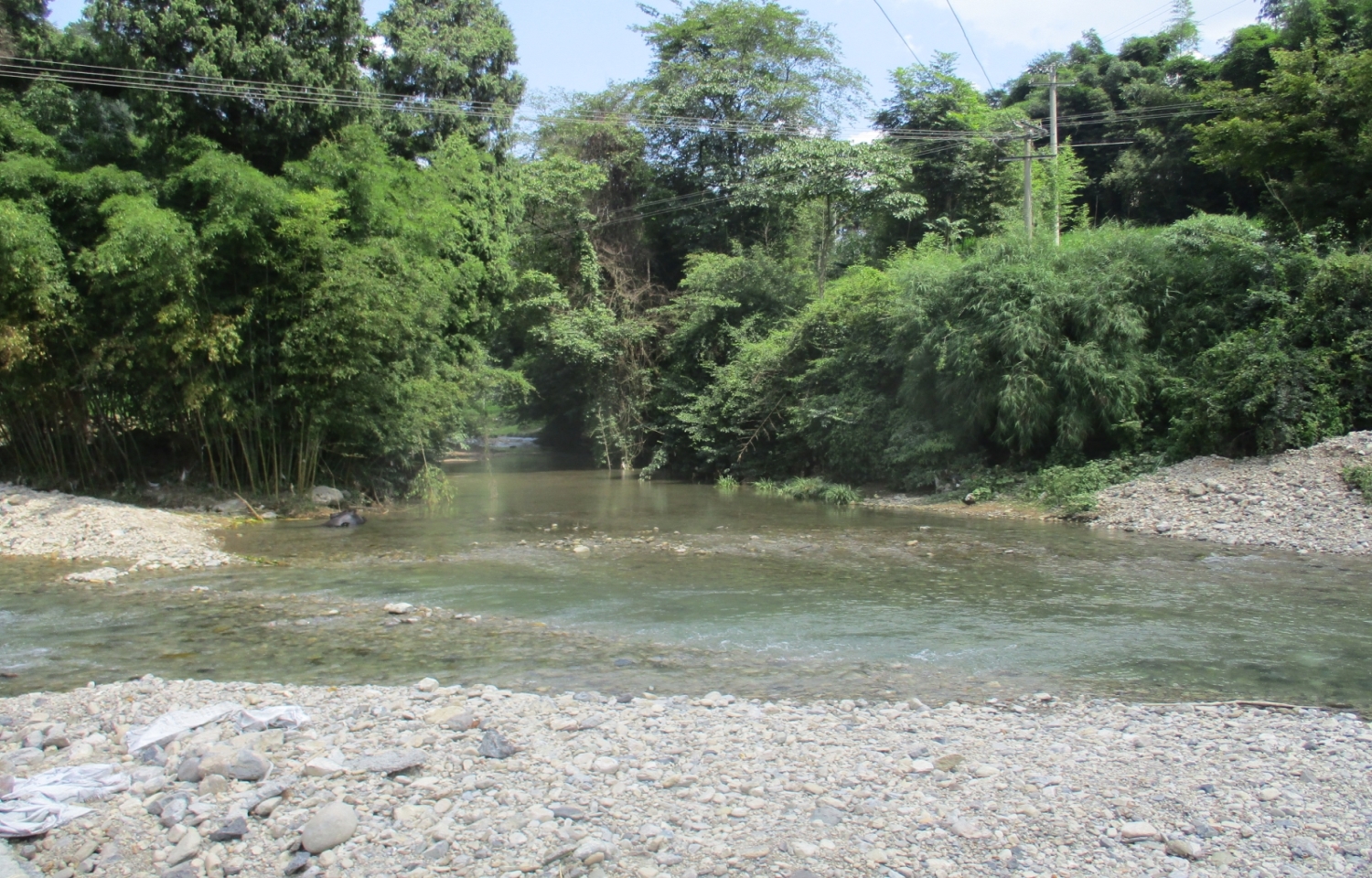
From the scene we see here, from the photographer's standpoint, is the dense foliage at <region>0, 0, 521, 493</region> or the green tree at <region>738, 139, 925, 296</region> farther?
the green tree at <region>738, 139, 925, 296</region>

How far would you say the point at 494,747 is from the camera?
5.37 meters

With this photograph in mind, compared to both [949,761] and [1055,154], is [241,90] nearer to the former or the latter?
[949,761]

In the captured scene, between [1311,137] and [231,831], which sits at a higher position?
[1311,137]

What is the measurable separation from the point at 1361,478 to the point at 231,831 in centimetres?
1493

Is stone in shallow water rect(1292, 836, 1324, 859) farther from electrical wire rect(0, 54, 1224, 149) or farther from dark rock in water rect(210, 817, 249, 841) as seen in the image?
electrical wire rect(0, 54, 1224, 149)

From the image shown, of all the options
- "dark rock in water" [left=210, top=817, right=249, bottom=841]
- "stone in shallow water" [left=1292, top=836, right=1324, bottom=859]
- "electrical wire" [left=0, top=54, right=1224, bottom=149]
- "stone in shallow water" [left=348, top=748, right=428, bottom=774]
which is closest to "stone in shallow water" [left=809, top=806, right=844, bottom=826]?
"stone in shallow water" [left=1292, top=836, right=1324, bottom=859]

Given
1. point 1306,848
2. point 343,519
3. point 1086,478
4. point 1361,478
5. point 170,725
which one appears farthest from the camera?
point 1086,478

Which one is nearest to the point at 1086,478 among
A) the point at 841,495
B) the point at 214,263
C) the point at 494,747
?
the point at 841,495

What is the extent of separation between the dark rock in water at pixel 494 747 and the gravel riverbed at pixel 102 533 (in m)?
8.20

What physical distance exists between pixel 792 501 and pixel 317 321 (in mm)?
11151

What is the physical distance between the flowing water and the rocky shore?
723 mm

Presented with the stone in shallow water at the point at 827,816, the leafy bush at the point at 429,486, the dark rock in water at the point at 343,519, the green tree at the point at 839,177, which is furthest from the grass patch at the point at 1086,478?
the stone in shallow water at the point at 827,816

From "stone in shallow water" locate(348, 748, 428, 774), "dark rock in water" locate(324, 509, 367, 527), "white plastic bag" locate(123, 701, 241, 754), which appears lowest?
"dark rock in water" locate(324, 509, 367, 527)

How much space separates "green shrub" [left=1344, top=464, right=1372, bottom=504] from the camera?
1294 cm
